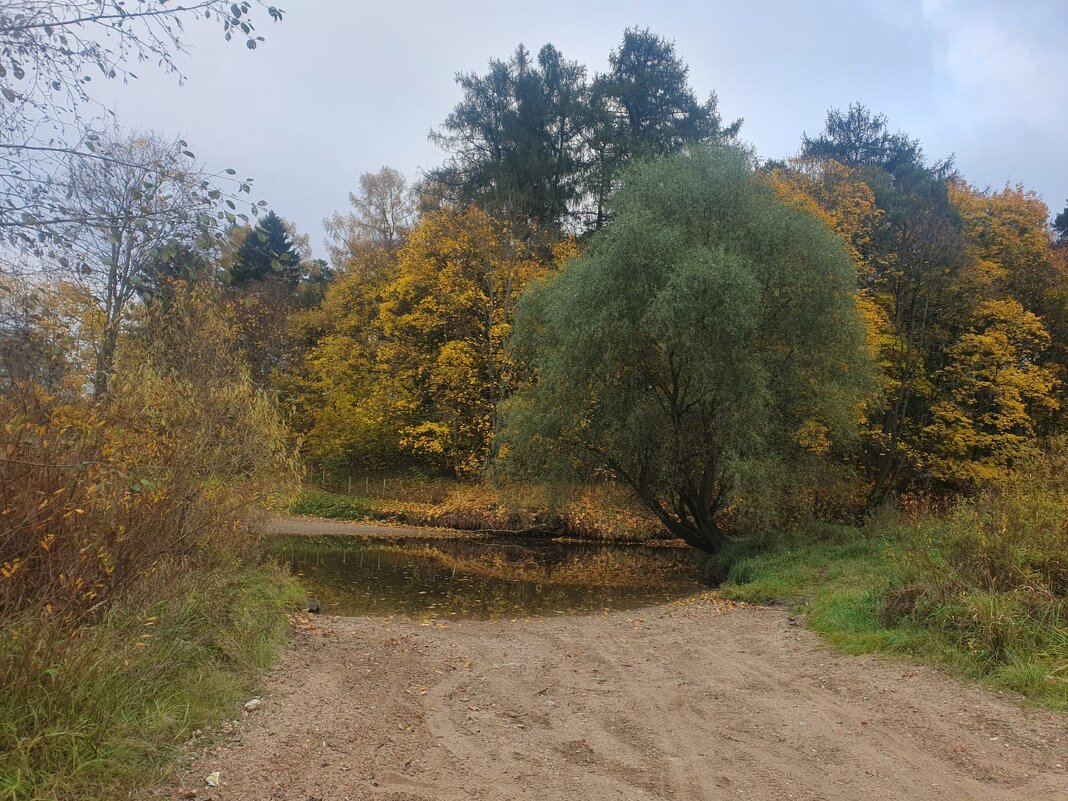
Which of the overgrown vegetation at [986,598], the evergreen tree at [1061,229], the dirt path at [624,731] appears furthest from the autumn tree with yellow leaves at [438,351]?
the evergreen tree at [1061,229]

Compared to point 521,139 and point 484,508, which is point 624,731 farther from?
Answer: point 521,139

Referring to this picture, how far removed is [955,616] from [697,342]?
28.3 feet

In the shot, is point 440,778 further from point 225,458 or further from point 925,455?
point 925,455

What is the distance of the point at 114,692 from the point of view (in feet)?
15.0

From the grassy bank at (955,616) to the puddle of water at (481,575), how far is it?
4.75 m

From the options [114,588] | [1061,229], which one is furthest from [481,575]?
[1061,229]

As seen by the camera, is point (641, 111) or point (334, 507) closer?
point (334, 507)

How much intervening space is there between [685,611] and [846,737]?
271 inches

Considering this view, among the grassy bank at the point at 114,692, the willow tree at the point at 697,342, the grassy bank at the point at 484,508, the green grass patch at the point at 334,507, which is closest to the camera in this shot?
the grassy bank at the point at 114,692

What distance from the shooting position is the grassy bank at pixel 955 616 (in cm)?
643

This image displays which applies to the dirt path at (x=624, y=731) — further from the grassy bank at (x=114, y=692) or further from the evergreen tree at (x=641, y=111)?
the evergreen tree at (x=641, y=111)

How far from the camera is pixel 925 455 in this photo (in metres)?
23.1

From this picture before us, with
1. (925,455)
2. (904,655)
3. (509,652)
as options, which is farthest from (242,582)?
(925,455)

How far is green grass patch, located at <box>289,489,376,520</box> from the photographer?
28172 millimetres
